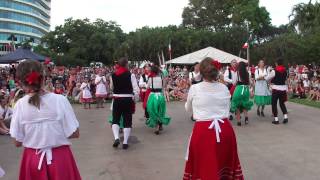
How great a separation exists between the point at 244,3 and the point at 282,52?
1953 cm

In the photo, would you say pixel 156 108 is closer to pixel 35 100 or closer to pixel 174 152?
pixel 174 152

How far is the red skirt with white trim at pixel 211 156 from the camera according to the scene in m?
5.15

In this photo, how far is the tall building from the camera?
390 feet

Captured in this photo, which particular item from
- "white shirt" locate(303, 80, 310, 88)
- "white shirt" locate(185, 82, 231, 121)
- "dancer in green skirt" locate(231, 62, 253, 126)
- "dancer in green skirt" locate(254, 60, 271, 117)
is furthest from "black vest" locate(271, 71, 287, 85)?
"white shirt" locate(303, 80, 310, 88)

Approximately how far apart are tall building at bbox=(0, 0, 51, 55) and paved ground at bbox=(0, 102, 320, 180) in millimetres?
102351

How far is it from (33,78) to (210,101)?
2.24 metres

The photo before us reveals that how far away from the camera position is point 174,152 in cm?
873

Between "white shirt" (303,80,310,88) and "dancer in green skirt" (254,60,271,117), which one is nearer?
"dancer in green skirt" (254,60,271,117)

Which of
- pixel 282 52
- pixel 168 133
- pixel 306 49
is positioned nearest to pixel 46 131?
pixel 168 133

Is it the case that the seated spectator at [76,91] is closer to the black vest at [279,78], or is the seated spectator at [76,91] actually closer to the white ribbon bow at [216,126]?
the black vest at [279,78]

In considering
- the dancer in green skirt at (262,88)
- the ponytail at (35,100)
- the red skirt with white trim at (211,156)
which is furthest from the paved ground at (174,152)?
the ponytail at (35,100)

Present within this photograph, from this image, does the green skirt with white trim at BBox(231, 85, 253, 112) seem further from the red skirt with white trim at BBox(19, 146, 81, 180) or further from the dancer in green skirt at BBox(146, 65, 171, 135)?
the red skirt with white trim at BBox(19, 146, 81, 180)

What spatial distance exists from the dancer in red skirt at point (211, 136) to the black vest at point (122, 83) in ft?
12.9

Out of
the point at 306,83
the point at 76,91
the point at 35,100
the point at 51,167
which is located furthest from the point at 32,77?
the point at 306,83
